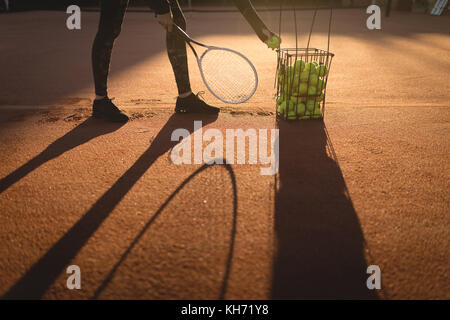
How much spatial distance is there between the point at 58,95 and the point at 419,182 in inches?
133

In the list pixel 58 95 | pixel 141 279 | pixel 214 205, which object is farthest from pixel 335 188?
pixel 58 95

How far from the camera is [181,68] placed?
8.49 feet

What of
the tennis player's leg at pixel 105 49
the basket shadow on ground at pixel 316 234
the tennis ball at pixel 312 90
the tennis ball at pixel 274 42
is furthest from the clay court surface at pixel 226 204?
the tennis ball at pixel 274 42

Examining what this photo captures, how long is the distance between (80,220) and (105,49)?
4.70 ft

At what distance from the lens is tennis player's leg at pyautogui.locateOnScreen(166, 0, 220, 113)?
2.48 m

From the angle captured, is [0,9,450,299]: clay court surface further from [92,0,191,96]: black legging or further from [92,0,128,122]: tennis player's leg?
[92,0,191,96]: black legging

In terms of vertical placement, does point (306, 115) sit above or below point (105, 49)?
below

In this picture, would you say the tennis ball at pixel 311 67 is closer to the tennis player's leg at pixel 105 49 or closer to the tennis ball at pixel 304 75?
the tennis ball at pixel 304 75

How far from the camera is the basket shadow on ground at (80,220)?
114 centimetres

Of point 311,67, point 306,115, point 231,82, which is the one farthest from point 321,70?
point 231,82

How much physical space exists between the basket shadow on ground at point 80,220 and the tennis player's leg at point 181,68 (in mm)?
316

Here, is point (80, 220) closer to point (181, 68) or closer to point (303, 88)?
point (181, 68)

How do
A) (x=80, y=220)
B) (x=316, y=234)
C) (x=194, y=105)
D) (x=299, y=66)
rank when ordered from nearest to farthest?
1. (x=316, y=234)
2. (x=80, y=220)
3. (x=299, y=66)
4. (x=194, y=105)
